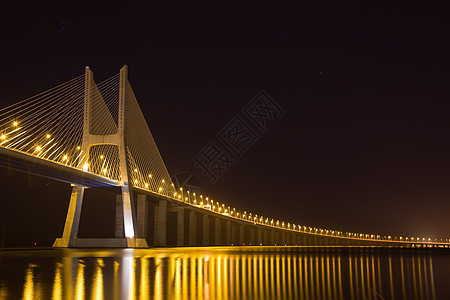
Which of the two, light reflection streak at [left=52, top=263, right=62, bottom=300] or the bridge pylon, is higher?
the bridge pylon

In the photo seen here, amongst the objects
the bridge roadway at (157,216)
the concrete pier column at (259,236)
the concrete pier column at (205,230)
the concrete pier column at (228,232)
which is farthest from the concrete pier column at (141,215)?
the concrete pier column at (259,236)

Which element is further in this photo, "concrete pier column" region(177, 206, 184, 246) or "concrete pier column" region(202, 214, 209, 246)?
"concrete pier column" region(202, 214, 209, 246)

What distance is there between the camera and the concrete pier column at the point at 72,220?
42062mm

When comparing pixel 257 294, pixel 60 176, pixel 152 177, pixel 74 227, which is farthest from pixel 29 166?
pixel 257 294

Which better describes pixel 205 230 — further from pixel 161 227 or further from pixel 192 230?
pixel 161 227

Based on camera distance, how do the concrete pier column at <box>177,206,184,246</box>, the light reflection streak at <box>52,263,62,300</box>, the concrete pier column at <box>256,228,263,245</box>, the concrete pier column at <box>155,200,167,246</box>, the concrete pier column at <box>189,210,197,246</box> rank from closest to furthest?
the light reflection streak at <box>52,263,62,300</box>, the concrete pier column at <box>155,200,167,246</box>, the concrete pier column at <box>177,206,184,246</box>, the concrete pier column at <box>189,210,197,246</box>, the concrete pier column at <box>256,228,263,245</box>

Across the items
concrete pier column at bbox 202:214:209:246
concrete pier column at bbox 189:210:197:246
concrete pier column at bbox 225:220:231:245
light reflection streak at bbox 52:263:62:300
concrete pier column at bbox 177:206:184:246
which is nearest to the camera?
light reflection streak at bbox 52:263:62:300

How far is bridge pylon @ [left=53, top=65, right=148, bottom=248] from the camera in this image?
4169 cm

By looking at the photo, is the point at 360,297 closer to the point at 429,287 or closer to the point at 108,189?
the point at 429,287

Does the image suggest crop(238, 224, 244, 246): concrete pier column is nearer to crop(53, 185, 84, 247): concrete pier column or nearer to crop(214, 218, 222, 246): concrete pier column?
crop(214, 218, 222, 246): concrete pier column

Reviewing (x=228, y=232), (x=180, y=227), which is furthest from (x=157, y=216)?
(x=228, y=232)

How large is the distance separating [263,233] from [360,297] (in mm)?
108156

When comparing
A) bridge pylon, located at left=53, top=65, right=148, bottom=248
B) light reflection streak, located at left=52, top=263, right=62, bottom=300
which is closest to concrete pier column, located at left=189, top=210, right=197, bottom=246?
bridge pylon, located at left=53, top=65, right=148, bottom=248

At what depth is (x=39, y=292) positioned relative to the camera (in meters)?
9.07
